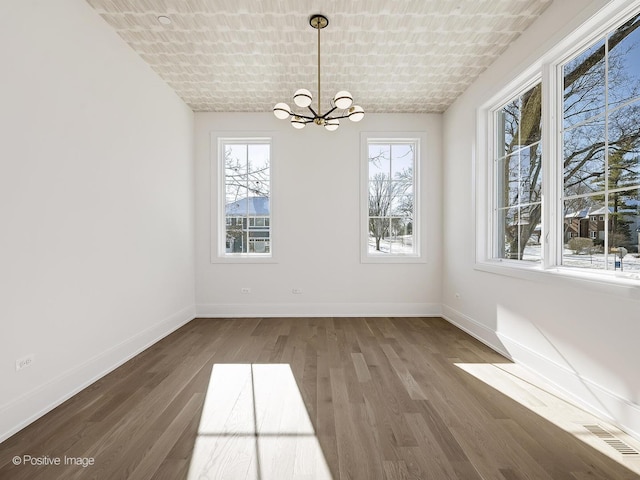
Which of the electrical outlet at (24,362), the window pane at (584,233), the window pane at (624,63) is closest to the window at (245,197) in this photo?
the electrical outlet at (24,362)

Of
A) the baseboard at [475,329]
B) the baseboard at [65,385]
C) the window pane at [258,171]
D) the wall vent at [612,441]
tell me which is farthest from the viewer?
the window pane at [258,171]

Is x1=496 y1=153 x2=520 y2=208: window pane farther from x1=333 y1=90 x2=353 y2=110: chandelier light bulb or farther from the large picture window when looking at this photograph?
x1=333 y1=90 x2=353 y2=110: chandelier light bulb

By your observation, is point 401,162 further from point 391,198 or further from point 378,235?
point 378,235

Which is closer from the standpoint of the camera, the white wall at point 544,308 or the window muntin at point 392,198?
the white wall at point 544,308

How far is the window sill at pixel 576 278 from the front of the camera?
2.02 metres

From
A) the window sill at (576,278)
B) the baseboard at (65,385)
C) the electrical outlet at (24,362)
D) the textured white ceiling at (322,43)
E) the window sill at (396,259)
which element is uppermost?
the textured white ceiling at (322,43)

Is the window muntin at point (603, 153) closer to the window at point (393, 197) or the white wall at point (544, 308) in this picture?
the white wall at point (544, 308)

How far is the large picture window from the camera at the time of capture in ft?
7.17

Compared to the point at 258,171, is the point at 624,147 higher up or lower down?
lower down

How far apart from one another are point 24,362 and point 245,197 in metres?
3.38

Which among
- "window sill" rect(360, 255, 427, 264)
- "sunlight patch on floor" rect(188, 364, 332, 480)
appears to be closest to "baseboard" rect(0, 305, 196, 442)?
"sunlight patch on floor" rect(188, 364, 332, 480)

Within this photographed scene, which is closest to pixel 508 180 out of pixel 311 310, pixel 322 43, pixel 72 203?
pixel 322 43

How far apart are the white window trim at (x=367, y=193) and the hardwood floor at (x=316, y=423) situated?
5.94 feet

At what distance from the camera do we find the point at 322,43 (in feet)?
10.5
